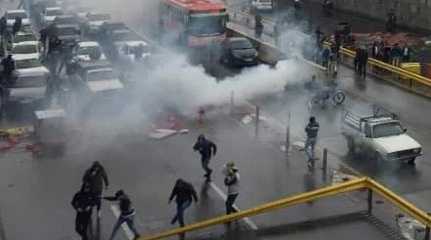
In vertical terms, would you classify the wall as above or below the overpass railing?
above

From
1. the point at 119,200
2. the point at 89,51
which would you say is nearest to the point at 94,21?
the point at 89,51

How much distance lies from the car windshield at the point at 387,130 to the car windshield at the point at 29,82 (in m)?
12.0

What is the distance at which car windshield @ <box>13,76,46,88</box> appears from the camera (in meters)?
26.4

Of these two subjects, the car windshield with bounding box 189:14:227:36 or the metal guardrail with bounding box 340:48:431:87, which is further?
the car windshield with bounding box 189:14:227:36

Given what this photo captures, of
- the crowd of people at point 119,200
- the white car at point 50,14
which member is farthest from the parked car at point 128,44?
the crowd of people at point 119,200

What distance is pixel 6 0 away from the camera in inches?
2232

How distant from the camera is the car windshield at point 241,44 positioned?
33.2 meters

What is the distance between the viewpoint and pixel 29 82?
26.5m

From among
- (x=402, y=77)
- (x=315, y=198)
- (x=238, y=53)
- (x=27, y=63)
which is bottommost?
(x=315, y=198)

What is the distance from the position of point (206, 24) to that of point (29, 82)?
11.2 m

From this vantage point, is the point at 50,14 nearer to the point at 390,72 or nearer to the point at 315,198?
the point at 390,72

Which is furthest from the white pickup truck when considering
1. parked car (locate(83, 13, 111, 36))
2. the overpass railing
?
parked car (locate(83, 13, 111, 36))

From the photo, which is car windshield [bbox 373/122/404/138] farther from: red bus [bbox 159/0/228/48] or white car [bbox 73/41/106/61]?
red bus [bbox 159/0/228/48]

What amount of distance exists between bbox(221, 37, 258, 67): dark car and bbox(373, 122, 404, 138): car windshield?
491 inches
